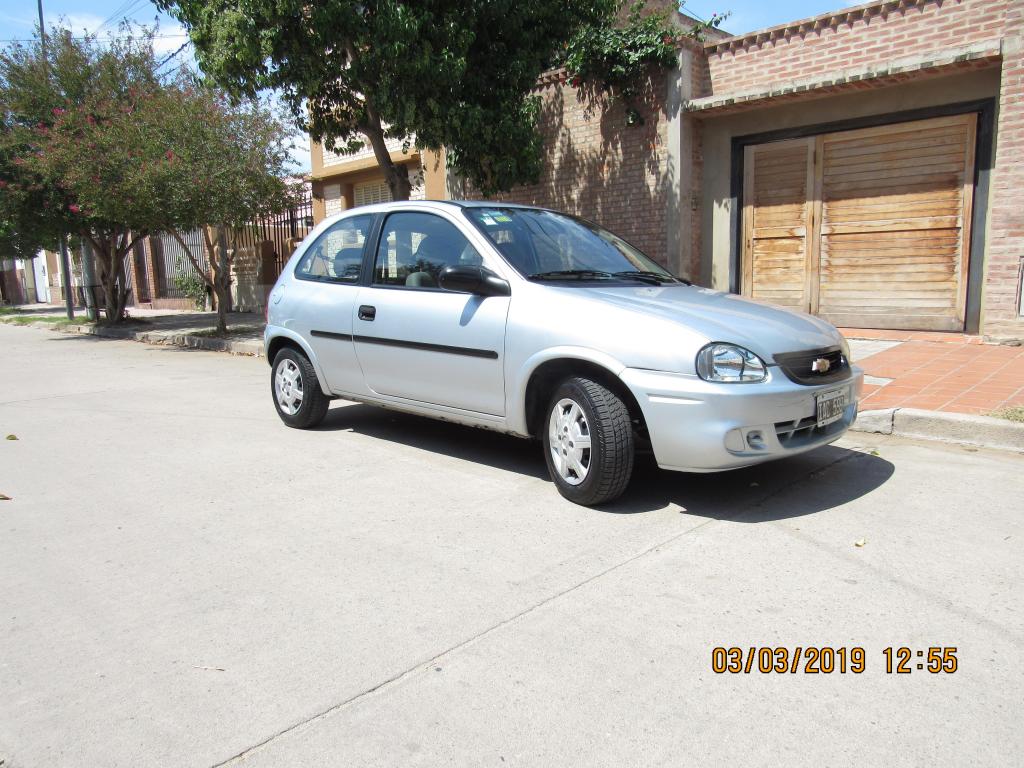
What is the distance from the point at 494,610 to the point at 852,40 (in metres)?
9.77

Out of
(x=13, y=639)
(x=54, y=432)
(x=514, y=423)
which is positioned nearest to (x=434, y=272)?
(x=514, y=423)

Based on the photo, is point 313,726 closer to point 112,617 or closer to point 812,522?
point 112,617

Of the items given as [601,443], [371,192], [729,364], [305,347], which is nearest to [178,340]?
[371,192]

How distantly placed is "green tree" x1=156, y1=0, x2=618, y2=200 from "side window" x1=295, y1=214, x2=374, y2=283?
4.04 m

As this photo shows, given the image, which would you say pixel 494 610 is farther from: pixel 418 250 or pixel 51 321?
pixel 51 321

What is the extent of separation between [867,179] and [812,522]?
Answer: 7.66m

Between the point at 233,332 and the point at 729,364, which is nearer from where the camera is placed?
the point at 729,364

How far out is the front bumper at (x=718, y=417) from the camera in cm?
385

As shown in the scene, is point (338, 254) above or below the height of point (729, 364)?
above

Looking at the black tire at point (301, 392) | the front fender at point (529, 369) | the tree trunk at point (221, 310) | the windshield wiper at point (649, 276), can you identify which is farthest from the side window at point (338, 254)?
the tree trunk at point (221, 310)

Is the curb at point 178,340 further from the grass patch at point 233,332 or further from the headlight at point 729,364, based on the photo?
the headlight at point 729,364

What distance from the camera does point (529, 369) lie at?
14.6 ft

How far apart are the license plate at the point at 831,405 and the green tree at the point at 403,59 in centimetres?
690

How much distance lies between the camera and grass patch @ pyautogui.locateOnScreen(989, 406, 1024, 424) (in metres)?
5.36
